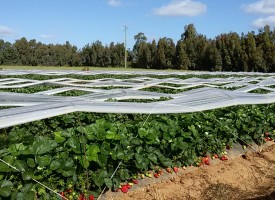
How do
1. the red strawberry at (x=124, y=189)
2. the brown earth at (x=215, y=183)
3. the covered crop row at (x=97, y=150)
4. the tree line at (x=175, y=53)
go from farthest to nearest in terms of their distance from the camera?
the tree line at (x=175, y=53)
the brown earth at (x=215, y=183)
the red strawberry at (x=124, y=189)
the covered crop row at (x=97, y=150)

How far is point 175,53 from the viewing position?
168 ft

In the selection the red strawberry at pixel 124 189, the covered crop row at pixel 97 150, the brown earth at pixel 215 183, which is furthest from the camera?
the brown earth at pixel 215 183

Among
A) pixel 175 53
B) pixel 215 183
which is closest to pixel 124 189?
pixel 215 183

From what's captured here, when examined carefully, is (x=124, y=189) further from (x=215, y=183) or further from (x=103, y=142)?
(x=215, y=183)

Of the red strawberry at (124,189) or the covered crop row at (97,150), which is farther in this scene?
the red strawberry at (124,189)

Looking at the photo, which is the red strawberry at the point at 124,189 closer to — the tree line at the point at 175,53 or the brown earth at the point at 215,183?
the brown earth at the point at 215,183

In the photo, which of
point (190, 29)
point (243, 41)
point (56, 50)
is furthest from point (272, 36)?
point (56, 50)

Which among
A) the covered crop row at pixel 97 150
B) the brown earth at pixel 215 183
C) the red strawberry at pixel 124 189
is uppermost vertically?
the covered crop row at pixel 97 150

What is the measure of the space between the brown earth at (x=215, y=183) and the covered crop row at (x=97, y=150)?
0.14 meters

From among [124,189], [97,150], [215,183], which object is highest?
[97,150]

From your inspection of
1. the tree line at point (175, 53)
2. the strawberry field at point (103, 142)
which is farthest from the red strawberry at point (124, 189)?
the tree line at point (175, 53)

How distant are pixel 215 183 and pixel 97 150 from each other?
1575mm

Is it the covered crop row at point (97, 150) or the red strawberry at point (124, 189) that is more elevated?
the covered crop row at point (97, 150)

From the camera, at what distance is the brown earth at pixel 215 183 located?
3430mm
